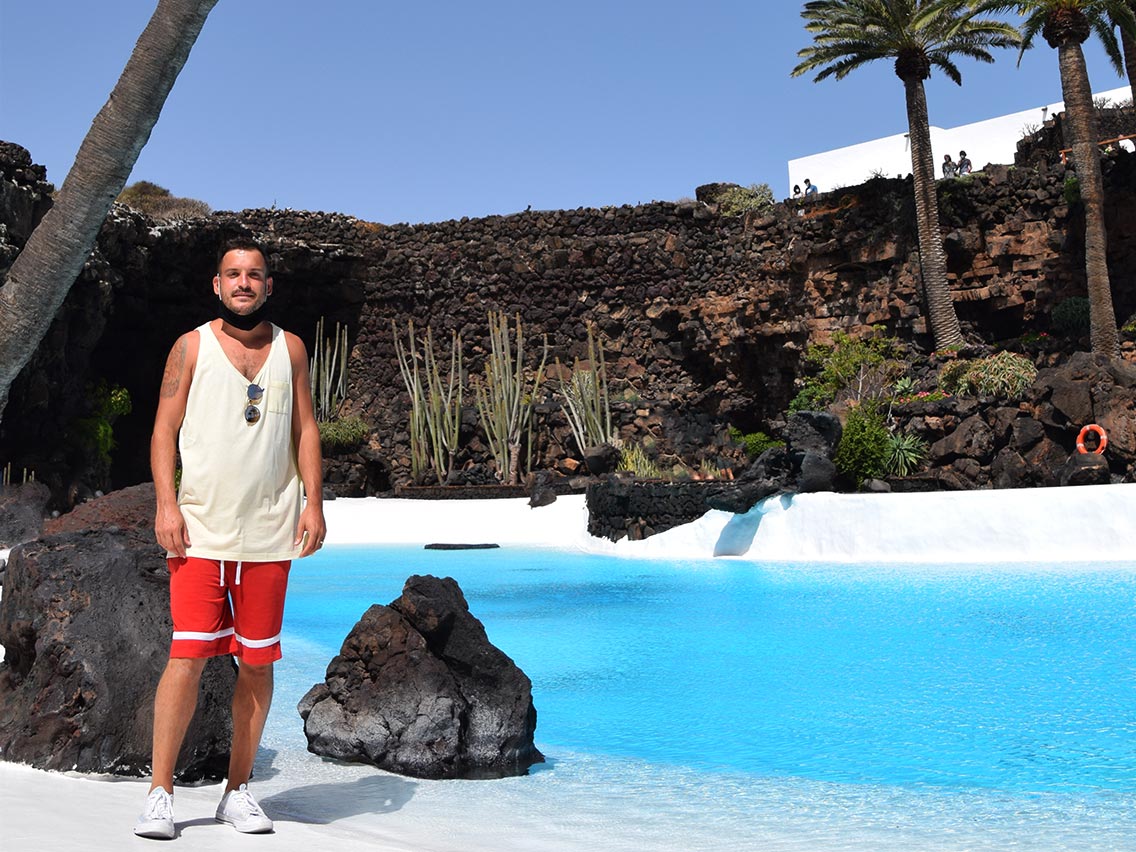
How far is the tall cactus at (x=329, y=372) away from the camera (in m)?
24.1

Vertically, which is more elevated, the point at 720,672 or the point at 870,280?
the point at 870,280

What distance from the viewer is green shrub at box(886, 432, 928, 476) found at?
14.7m

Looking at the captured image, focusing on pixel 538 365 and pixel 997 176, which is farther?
pixel 538 365

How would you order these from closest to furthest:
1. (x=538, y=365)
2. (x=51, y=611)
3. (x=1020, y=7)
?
(x=51, y=611) → (x=1020, y=7) → (x=538, y=365)

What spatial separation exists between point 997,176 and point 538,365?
1021cm

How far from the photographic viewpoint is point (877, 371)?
741 inches

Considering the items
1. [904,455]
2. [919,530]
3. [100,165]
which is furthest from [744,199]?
[100,165]

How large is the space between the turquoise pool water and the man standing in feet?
6.02

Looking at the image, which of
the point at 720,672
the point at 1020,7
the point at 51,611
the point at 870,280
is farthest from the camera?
the point at 870,280

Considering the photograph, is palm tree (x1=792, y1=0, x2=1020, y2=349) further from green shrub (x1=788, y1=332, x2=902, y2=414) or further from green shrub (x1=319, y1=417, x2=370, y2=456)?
green shrub (x1=319, y1=417, x2=370, y2=456)

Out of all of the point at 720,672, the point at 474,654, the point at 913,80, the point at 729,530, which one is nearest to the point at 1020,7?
the point at 913,80

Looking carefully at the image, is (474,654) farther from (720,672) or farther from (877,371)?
(877,371)

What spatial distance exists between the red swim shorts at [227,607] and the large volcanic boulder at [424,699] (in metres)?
1.23

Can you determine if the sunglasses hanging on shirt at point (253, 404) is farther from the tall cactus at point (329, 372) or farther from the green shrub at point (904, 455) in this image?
the tall cactus at point (329, 372)
